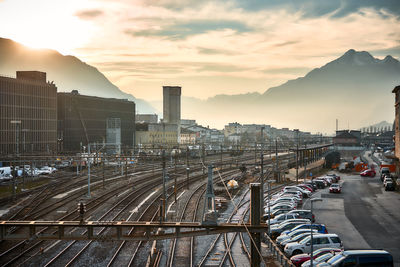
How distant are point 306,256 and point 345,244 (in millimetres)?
5605

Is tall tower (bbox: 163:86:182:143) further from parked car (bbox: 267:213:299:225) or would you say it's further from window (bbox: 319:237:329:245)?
window (bbox: 319:237:329:245)

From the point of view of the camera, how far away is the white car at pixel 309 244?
23.7 metres

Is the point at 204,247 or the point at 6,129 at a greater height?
the point at 6,129

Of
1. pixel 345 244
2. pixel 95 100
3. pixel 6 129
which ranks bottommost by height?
pixel 345 244

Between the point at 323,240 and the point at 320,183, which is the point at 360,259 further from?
the point at 320,183

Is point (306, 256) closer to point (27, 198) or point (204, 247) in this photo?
point (204, 247)

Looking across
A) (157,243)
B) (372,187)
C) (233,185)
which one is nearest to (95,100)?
(233,185)

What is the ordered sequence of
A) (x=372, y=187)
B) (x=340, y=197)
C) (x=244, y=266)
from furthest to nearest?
(x=372, y=187) → (x=340, y=197) → (x=244, y=266)

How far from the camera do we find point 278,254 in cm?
2300

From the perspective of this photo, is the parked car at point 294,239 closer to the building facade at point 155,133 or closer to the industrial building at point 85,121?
the industrial building at point 85,121

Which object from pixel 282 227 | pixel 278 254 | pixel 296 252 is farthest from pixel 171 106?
pixel 278 254

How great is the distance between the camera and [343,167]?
8044cm

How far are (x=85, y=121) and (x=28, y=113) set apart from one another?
71.6ft

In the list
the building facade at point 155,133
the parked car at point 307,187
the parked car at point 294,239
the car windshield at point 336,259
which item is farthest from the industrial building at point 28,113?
the car windshield at point 336,259
